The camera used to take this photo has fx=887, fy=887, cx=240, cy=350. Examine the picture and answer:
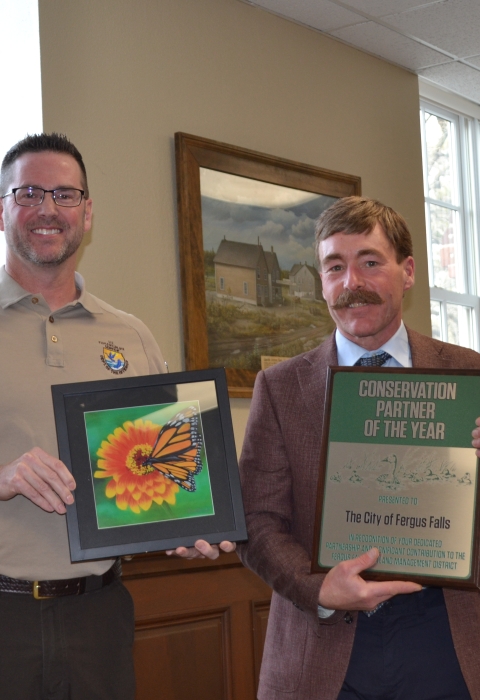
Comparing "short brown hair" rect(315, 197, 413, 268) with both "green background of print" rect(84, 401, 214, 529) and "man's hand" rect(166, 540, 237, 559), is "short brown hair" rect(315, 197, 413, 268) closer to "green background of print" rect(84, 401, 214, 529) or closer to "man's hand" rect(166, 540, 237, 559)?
"green background of print" rect(84, 401, 214, 529)

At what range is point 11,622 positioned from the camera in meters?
1.74

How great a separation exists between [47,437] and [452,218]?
428 centimetres

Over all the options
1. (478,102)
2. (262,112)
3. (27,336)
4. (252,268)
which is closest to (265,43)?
(262,112)

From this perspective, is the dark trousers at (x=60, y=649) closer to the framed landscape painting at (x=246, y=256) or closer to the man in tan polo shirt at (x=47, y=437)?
the man in tan polo shirt at (x=47, y=437)

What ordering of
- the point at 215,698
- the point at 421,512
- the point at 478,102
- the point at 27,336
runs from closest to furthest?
1. the point at 421,512
2. the point at 27,336
3. the point at 215,698
4. the point at 478,102

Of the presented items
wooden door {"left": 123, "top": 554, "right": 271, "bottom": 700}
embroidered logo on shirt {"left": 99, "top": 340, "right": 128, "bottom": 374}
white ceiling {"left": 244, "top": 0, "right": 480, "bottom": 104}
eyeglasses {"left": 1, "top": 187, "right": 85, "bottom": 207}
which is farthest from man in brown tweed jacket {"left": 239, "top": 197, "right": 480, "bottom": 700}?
white ceiling {"left": 244, "top": 0, "right": 480, "bottom": 104}

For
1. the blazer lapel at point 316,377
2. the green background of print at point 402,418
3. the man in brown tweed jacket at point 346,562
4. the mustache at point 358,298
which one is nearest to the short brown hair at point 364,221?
the man in brown tweed jacket at point 346,562

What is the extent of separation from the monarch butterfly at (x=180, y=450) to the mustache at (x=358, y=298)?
38 centimetres

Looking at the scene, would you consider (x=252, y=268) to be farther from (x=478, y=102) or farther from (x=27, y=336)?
(x=478, y=102)

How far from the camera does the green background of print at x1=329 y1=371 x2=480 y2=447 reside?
169 centimetres

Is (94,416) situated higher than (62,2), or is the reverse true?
(62,2)

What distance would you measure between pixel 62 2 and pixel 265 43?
109 cm

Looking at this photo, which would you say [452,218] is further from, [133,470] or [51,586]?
[51,586]

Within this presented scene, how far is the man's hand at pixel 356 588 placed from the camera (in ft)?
5.12
